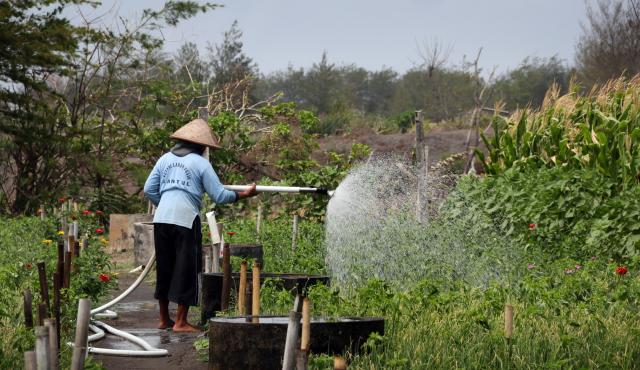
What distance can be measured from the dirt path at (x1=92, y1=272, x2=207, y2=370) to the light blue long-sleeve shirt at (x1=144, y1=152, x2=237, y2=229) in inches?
37.4

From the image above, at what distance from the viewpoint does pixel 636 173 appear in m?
10.1

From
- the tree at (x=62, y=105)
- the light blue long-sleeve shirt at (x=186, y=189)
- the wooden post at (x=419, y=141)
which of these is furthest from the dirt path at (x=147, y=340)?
the tree at (x=62, y=105)

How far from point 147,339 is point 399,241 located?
390 centimetres

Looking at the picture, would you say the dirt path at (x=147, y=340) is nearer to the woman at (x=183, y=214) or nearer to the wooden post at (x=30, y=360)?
the woman at (x=183, y=214)

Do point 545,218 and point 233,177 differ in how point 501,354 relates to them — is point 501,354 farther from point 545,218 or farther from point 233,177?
point 233,177

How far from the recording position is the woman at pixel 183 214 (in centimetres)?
853

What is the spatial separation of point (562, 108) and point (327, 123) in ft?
102

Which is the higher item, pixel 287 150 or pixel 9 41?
pixel 9 41

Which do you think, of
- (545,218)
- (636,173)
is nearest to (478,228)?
(545,218)

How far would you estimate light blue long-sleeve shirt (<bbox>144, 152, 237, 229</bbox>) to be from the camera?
854cm

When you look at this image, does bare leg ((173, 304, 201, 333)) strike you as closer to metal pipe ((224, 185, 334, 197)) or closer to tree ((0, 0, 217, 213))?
metal pipe ((224, 185, 334, 197))

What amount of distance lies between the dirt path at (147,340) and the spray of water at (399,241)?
165 centimetres

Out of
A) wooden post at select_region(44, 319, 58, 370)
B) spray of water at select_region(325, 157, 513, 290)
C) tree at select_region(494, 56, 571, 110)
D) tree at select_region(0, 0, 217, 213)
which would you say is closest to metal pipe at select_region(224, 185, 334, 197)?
spray of water at select_region(325, 157, 513, 290)

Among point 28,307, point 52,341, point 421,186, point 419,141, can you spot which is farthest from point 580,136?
point 52,341
